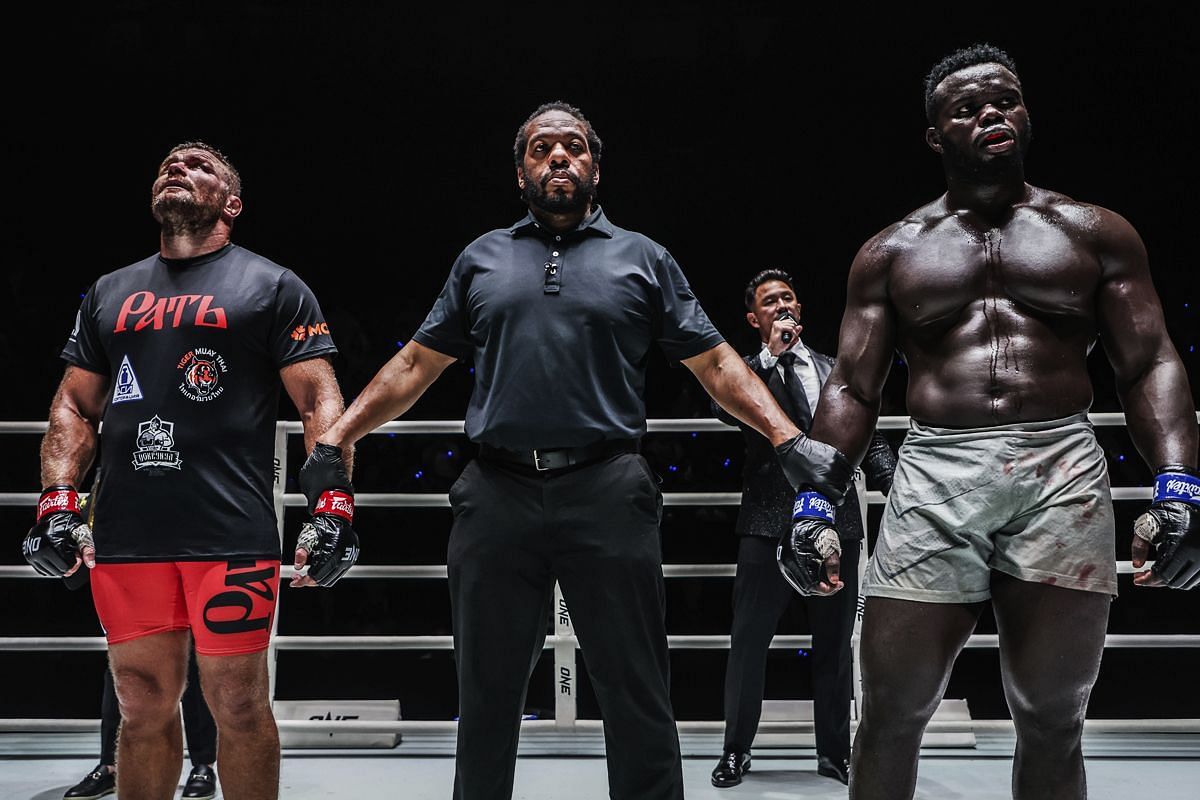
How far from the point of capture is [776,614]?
9.70 feet

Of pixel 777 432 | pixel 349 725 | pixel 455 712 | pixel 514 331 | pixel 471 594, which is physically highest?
pixel 514 331

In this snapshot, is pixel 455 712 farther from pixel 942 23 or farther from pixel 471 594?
pixel 942 23

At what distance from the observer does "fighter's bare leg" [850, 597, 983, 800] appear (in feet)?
5.46

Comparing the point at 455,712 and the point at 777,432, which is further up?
the point at 777,432

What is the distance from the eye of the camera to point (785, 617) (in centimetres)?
553

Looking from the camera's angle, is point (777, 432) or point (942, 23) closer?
point (777, 432)

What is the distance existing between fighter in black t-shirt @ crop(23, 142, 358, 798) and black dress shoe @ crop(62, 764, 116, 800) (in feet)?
2.73

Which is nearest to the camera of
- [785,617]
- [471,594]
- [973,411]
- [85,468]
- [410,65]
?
[973,411]

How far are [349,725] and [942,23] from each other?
5110mm

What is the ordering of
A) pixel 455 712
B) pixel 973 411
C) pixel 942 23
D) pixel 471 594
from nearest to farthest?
pixel 973 411
pixel 471 594
pixel 455 712
pixel 942 23

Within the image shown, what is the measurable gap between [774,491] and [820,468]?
1.20 m

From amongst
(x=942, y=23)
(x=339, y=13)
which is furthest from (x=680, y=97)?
(x=339, y=13)

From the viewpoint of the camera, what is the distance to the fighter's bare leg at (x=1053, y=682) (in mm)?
1594

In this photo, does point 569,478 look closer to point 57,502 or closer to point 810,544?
point 810,544
